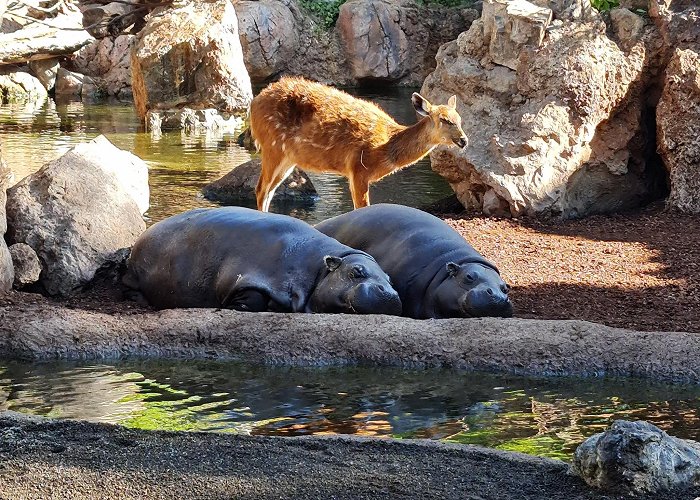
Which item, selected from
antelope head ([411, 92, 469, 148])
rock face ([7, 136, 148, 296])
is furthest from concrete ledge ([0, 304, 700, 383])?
antelope head ([411, 92, 469, 148])

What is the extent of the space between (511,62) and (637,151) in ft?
5.50

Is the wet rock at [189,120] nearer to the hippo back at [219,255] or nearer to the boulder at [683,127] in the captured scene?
the boulder at [683,127]

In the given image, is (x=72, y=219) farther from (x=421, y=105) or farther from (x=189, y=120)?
(x=189, y=120)

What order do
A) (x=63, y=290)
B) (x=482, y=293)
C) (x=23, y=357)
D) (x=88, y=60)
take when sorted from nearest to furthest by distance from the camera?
1. (x=23, y=357)
2. (x=482, y=293)
3. (x=63, y=290)
4. (x=88, y=60)

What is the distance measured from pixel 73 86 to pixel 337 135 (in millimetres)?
14313

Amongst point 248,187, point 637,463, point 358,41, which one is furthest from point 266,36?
point 637,463

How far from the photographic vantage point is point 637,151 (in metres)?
12.8

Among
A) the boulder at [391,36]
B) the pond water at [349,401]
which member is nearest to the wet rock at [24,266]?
the pond water at [349,401]

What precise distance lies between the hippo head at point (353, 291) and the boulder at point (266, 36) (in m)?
18.4

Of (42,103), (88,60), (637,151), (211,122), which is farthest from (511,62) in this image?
(88,60)

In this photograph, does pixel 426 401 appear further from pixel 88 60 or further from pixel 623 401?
pixel 88 60

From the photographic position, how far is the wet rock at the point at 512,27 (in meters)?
12.5

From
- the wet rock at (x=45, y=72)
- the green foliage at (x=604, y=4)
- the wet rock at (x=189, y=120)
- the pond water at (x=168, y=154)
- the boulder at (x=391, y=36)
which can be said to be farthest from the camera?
the boulder at (x=391, y=36)

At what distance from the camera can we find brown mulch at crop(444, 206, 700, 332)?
27.2ft
